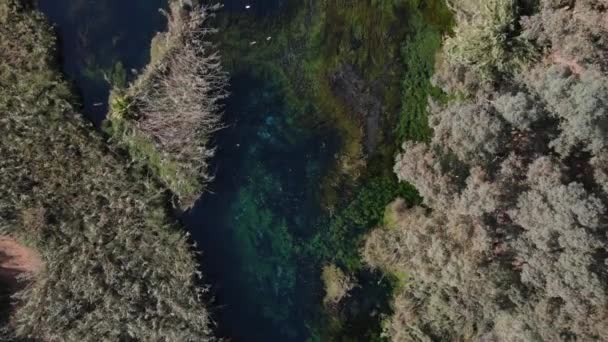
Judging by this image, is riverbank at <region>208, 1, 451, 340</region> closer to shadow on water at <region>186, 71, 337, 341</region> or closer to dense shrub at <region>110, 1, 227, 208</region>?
shadow on water at <region>186, 71, 337, 341</region>

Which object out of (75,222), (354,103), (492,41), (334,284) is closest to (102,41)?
(75,222)

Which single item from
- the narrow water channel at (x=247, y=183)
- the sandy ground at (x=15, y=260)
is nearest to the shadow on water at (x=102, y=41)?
the narrow water channel at (x=247, y=183)

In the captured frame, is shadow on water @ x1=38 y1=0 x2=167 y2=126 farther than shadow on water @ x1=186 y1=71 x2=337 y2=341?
No

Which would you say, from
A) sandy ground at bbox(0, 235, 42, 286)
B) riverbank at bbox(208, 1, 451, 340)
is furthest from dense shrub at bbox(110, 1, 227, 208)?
sandy ground at bbox(0, 235, 42, 286)

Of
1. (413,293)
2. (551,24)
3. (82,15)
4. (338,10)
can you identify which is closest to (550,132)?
(551,24)

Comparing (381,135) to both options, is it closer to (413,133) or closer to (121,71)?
(413,133)

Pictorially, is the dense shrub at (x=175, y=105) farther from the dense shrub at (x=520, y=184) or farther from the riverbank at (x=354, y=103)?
the dense shrub at (x=520, y=184)
